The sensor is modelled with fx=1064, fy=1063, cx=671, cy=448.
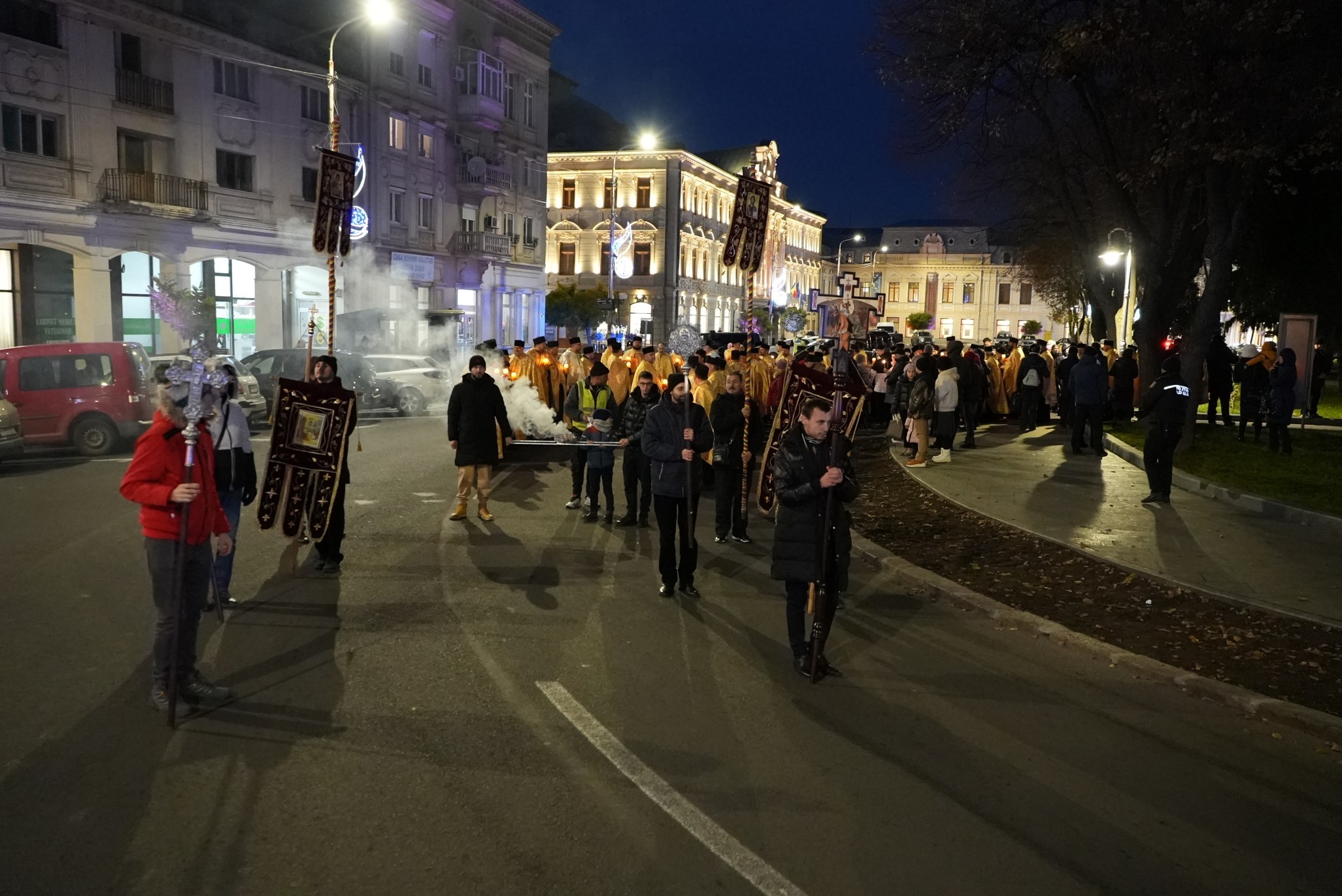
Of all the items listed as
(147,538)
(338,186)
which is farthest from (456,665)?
(338,186)

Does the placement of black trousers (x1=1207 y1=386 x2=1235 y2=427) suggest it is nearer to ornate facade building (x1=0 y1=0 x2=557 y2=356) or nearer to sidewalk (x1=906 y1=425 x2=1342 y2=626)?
sidewalk (x1=906 y1=425 x2=1342 y2=626)

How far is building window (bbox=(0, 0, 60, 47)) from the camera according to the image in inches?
1010

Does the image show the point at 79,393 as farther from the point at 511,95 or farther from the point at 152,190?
the point at 511,95

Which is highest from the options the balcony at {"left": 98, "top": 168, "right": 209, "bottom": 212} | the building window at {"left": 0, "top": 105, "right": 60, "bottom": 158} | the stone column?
the building window at {"left": 0, "top": 105, "right": 60, "bottom": 158}

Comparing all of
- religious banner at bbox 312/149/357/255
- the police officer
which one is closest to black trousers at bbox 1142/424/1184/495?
the police officer

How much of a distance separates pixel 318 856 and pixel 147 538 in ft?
7.97

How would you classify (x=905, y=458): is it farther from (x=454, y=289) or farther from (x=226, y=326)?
(x=454, y=289)

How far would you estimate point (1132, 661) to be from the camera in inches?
283

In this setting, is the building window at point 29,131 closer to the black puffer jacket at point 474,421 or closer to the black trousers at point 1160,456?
the black puffer jacket at point 474,421

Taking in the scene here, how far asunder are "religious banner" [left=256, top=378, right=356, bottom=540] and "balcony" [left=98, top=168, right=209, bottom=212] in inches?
908

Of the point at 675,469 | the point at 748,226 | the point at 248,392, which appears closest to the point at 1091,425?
the point at 748,226

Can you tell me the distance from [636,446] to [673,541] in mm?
2873

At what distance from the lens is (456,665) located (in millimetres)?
6750

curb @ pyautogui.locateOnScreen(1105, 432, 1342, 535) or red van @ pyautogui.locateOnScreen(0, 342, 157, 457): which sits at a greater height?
red van @ pyautogui.locateOnScreen(0, 342, 157, 457)
